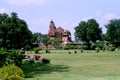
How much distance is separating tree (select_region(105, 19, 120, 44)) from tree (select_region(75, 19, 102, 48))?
3.10 m

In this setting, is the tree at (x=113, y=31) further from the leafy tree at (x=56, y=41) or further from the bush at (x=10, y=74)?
the bush at (x=10, y=74)

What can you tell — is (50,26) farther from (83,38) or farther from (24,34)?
(24,34)

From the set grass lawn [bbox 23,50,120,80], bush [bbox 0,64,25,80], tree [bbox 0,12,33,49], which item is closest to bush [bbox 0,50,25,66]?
grass lawn [bbox 23,50,120,80]

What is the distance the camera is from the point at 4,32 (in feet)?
168

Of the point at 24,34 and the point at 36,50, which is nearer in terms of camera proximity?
the point at 24,34

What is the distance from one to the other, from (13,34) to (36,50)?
→ 6.51m

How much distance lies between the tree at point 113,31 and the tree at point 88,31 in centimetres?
310

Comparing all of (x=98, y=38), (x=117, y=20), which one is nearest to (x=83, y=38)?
(x=98, y=38)

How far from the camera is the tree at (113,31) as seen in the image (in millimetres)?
88088

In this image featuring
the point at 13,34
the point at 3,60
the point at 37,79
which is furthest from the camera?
the point at 13,34

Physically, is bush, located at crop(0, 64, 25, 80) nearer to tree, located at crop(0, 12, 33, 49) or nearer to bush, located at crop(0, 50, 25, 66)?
bush, located at crop(0, 50, 25, 66)

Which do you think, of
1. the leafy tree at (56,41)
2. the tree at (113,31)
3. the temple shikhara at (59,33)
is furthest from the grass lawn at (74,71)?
the temple shikhara at (59,33)

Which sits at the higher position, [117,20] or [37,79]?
[117,20]

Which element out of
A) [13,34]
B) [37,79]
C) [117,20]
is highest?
[117,20]
